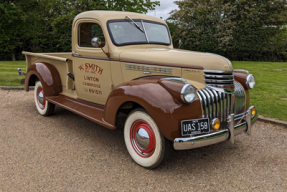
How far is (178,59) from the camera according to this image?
11.0ft

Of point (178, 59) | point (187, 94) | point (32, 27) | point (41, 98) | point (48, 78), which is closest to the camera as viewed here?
point (187, 94)

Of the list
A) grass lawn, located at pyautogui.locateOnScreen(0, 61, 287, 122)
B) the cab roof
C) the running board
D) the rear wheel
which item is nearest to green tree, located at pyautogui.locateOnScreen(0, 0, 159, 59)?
grass lawn, located at pyautogui.locateOnScreen(0, 61, 287, 122)

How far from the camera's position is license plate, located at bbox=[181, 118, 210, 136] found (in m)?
2.81

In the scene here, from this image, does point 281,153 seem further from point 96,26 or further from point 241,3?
point 241,3

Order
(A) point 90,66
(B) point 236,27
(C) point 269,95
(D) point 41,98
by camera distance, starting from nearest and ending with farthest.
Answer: (A) point 90,66, (D) point 41,98, (C) point 269,95, (B) point 236,27

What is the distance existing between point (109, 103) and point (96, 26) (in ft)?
4.95

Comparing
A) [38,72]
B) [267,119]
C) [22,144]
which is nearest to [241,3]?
[267,119]

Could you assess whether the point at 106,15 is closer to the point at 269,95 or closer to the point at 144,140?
the point at 144,140

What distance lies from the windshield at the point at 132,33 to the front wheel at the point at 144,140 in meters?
1.38

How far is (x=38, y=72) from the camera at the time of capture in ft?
16.6

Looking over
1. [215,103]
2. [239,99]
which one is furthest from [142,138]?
[239,99]

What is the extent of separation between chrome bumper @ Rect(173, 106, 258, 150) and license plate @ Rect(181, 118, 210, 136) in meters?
0.09

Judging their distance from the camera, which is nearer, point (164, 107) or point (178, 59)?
point (164, 107)

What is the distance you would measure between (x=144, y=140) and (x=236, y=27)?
18.9 metres
